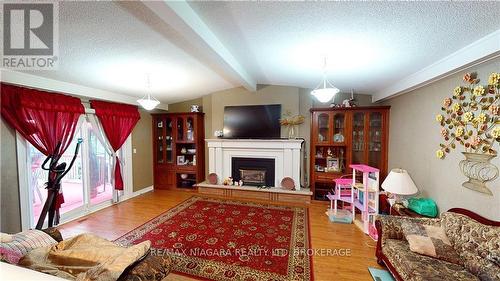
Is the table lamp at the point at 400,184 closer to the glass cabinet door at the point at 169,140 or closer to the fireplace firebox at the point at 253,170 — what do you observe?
the fireplace firebox at the point at 253,170

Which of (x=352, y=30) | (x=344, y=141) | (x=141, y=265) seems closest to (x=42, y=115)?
(x=141, y=265)

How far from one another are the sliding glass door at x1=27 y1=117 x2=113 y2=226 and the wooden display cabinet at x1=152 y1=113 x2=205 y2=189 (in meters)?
1.27

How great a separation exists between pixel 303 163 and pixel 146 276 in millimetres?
3887

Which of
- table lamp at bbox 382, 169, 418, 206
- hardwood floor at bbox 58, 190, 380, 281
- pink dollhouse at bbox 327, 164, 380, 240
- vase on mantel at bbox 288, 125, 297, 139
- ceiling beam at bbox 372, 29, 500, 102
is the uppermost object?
ceiling beam at bbox 372, 29, 500, 102

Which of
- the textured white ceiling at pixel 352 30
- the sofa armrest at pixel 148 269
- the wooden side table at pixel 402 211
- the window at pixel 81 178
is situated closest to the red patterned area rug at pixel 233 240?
the sofa armrest at pixel 148 269

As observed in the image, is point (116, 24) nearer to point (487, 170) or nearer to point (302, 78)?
point (302, 78)

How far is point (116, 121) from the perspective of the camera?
14.0 feet

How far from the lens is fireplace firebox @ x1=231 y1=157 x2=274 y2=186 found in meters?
4.69

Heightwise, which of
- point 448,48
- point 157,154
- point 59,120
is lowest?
point 157,154

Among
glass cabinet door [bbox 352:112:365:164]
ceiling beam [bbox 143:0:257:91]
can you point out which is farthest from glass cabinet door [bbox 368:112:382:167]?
ceiling beam [bbox 143:0:257:91]

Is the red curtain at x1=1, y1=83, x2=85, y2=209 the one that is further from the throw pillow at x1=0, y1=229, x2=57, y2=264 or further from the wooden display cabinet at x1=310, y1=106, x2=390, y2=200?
the wooden display cabinet at x1=310, y1=106, x2=390, y2=200

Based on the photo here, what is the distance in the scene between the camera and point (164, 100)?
5.19 m

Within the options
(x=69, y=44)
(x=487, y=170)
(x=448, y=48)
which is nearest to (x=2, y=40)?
(x=69, y=44)

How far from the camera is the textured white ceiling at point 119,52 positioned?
1683 millimetres
